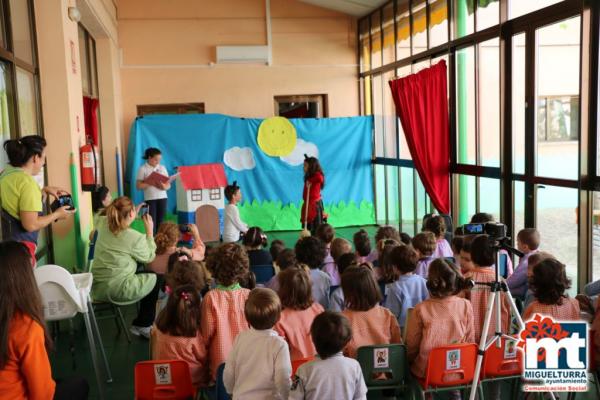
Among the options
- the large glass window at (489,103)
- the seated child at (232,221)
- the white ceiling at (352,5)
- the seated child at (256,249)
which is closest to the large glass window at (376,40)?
the white ceiling at (352,5)

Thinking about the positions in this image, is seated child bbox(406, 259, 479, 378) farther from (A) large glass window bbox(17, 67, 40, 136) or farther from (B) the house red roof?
(B) the house red roof

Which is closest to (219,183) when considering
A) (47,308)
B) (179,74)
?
(179,74)

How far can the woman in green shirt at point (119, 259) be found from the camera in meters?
3.85

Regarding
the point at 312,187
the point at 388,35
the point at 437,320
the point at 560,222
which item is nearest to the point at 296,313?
the point at 437,320

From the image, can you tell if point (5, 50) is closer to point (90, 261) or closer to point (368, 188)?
point (90, 261)

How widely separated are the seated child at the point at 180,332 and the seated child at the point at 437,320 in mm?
987

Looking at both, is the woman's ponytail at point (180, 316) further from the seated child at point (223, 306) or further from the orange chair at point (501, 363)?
the orange chair at point (501, 363)

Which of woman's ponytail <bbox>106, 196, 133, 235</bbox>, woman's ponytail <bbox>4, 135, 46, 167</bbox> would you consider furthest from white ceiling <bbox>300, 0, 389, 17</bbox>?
A: woman's ponytail <bbox>4, 135, 46, 167</bbox>

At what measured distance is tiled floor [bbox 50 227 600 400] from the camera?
3.31 m

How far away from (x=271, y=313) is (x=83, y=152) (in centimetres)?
329

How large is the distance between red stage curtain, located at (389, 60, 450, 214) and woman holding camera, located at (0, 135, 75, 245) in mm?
4157

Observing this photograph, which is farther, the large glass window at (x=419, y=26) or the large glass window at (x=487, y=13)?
the large glass window at (x=419, y=26)

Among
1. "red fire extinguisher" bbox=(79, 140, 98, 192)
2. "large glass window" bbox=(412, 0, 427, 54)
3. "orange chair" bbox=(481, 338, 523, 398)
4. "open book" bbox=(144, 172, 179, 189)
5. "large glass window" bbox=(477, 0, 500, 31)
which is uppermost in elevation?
"large glass window" bbox=(412, 0, 427, 54)

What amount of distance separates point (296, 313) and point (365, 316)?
32cm
